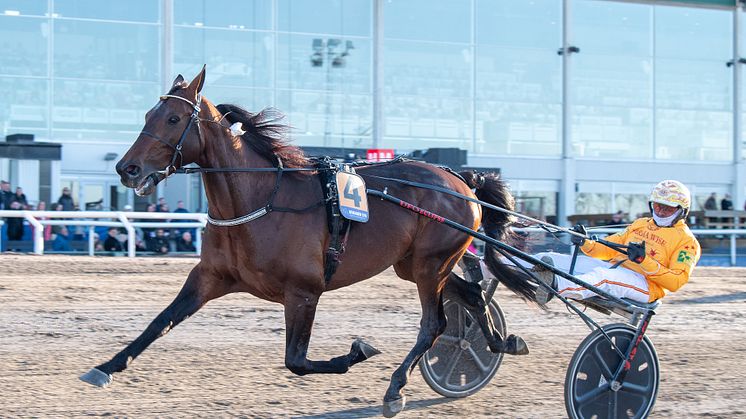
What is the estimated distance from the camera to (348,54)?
20.3 m

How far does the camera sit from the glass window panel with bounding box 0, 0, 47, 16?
17881 millimetres

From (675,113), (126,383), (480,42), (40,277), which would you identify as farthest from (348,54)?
(126,383)

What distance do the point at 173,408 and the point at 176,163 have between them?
4.73ft

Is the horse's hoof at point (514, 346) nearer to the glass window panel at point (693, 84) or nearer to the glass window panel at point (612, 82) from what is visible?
the glass window panel at point (612, 82)

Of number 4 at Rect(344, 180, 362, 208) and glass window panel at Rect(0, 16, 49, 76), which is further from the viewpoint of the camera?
glass window panel at Rect(0, 16, 49, 76)

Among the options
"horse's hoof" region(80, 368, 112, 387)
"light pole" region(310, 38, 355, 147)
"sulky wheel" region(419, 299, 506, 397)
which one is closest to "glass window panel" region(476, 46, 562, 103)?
"light pole" region(310, 38, 355, 147)

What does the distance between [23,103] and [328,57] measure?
639cm

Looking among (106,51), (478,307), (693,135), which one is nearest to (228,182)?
(478,307)

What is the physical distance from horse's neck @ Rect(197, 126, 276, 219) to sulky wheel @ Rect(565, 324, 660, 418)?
191 centimetres

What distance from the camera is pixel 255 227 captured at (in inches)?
188

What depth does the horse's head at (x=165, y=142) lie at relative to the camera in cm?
452

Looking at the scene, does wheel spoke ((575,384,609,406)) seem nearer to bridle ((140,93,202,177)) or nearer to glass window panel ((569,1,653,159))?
bridle ((140,93,202,177))

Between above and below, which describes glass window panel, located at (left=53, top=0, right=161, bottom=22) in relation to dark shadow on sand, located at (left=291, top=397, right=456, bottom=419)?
above

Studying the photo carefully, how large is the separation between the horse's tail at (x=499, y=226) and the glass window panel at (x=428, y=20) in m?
14.9
